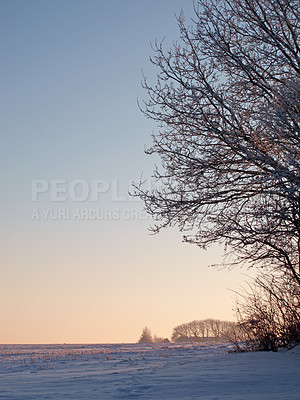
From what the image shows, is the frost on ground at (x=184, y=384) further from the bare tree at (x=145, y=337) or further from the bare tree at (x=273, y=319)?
the bare tree at (x=145, y=337)

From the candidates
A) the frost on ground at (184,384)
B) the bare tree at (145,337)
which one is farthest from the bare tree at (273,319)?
the bare tree at (145,337)

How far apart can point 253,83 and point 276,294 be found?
4455 millimetres

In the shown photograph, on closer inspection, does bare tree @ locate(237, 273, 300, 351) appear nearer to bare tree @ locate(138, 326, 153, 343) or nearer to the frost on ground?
the frost on ground

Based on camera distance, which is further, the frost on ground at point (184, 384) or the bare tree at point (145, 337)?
the bare tree at point (145, 337)

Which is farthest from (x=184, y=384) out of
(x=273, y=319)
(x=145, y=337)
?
(x=145, y=337)

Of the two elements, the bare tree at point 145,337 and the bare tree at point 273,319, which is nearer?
the bare tree at point 273,319

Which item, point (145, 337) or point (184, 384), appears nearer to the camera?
point (184, 384)

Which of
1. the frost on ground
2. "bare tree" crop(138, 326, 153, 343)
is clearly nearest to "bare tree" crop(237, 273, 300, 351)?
the frost on ground

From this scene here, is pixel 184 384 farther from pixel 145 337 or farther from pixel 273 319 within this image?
pixel 145 337

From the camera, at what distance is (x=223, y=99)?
360 inches

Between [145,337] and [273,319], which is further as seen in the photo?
[145,337]

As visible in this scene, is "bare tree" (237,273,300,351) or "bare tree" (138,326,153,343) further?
"bare tree" (138,326,153,343)

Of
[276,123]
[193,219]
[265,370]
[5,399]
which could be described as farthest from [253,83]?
[5,399]

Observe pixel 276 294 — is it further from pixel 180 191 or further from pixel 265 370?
pixel 265 370
